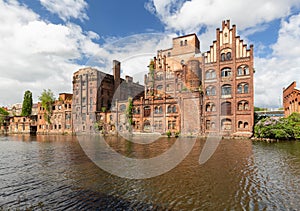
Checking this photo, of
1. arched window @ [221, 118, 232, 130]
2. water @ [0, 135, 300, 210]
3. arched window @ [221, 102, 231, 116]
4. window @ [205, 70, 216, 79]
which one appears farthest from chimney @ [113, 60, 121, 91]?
water @ [0, 135, 300, 210]

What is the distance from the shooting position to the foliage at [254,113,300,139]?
33.1 m

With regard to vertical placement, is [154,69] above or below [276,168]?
above

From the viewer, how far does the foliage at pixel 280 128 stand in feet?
109

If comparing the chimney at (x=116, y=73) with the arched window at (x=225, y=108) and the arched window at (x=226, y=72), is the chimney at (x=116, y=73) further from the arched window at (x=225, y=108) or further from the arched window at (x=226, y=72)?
the arched window at (x=225, y=108)

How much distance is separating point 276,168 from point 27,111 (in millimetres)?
77375

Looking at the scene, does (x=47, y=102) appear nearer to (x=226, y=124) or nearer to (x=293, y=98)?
(x=226, y=124)

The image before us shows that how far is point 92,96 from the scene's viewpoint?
2290 inches

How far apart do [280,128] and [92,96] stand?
46.7 m

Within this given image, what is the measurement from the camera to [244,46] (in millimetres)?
41125

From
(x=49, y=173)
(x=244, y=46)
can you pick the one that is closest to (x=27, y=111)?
(x=49, y=173)

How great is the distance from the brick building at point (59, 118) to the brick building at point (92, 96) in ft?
7.99

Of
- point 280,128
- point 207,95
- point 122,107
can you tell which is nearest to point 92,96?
point 122,107

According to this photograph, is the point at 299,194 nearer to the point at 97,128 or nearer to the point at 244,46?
the point at 244,46

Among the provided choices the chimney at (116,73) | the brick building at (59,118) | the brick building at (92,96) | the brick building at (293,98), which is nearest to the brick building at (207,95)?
the brick building at (92,96)
